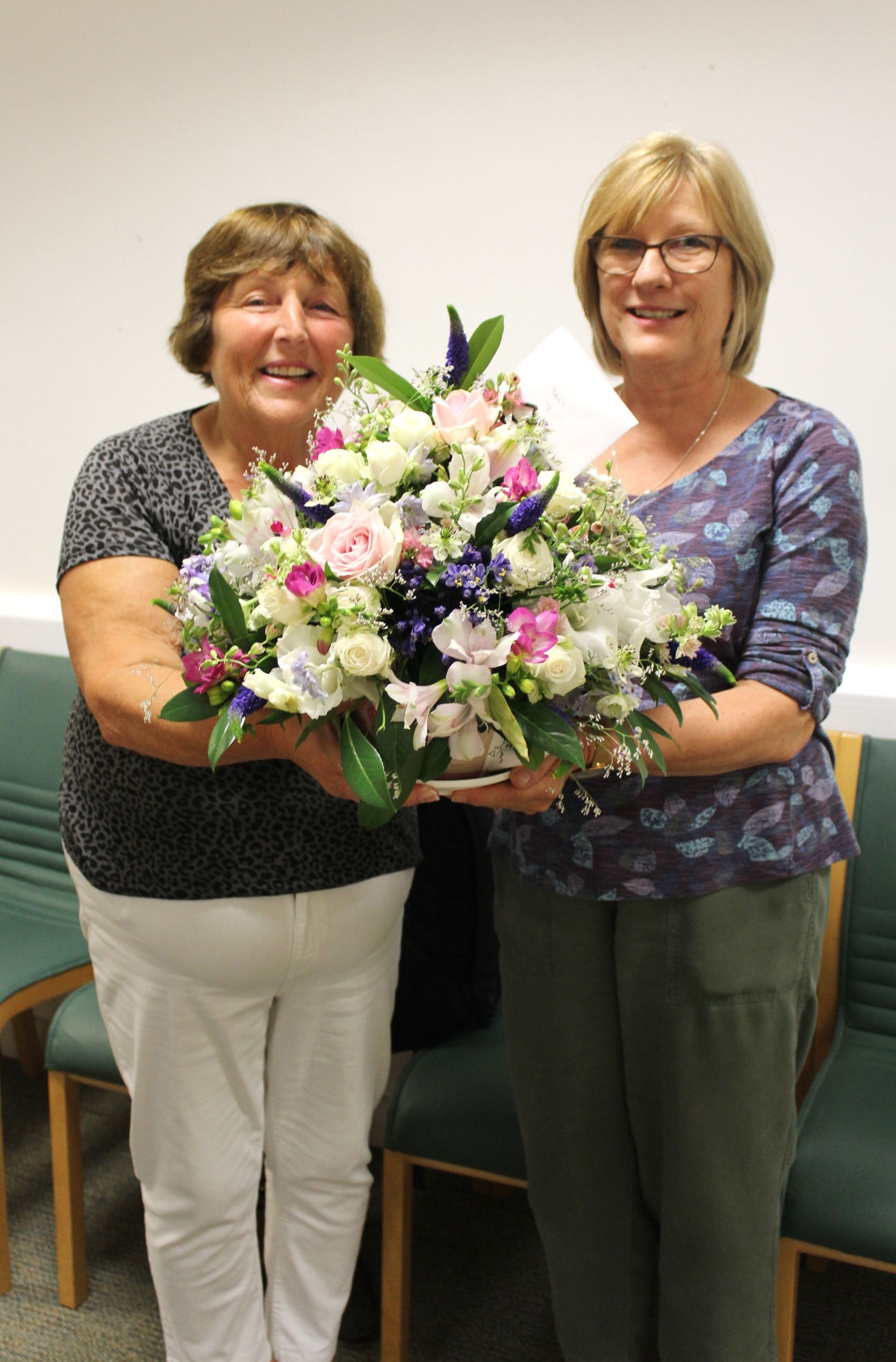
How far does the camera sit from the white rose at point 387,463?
1010 millimetres

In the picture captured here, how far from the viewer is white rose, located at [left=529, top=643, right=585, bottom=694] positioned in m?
0.96

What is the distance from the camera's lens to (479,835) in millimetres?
1956

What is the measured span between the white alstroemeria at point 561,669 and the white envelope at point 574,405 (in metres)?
0.26

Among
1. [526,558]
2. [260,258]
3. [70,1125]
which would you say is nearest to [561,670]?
[526,558]

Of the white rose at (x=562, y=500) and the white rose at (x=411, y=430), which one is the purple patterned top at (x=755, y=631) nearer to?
the white rose at (x=562, y=500)

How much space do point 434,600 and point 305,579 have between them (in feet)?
0.44

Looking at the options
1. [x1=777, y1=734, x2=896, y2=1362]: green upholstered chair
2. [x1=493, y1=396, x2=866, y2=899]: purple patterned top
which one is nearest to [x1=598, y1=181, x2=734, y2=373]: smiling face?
[x1=493, y1=396, x2=866, y2=899]: purple patterned top

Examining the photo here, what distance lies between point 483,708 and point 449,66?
1.83m

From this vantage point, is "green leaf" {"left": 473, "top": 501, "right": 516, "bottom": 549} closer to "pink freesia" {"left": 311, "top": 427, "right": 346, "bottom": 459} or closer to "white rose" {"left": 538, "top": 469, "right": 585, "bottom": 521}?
"white rose" {"left": 538, "top": 469, "right": 585, "bottom": 521}

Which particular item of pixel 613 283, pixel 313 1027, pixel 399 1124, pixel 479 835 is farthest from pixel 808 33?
pixel 399 1124

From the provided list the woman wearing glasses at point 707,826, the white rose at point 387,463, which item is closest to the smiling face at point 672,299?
the woman wearing glasses at point 707,826

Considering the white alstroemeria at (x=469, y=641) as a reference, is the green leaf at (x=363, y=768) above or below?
below

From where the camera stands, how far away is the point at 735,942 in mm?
1351

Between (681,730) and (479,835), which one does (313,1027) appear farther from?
(681,730)
